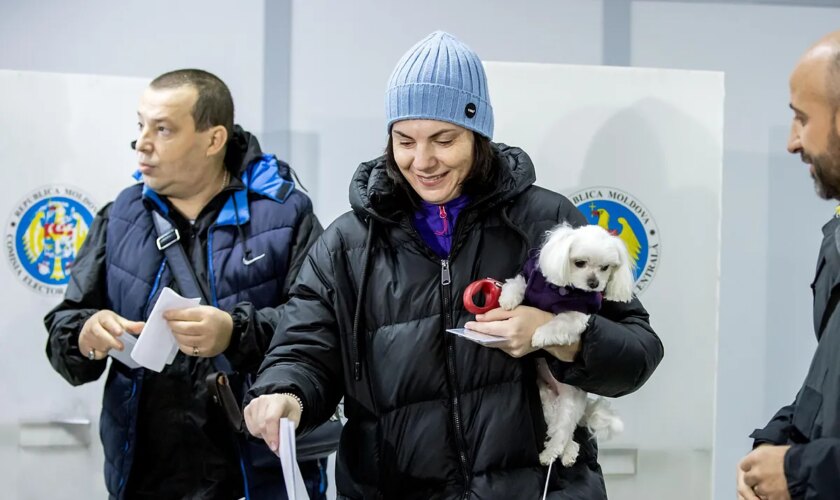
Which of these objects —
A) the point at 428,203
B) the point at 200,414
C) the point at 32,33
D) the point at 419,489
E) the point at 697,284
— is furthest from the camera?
the point at 32,33

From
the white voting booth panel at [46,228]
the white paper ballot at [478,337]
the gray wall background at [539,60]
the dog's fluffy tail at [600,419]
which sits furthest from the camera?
the gray wall background at [539,60]

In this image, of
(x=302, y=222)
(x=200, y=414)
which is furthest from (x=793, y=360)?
(x=200, y=414)

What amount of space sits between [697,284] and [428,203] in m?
1.53

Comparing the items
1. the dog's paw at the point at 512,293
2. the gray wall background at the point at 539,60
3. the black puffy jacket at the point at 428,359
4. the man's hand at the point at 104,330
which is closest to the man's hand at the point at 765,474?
the black puffy jacket at the point at 428,359

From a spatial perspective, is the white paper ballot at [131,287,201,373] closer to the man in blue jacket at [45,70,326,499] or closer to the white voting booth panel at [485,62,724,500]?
the man in blue jacket at [45,70,326,499]

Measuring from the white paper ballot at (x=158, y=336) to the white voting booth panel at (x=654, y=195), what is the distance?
4.21ft

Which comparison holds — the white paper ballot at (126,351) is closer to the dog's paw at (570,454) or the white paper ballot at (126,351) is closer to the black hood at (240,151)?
the black hood at (240,151)

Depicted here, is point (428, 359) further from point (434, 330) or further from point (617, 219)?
point (617, 219)

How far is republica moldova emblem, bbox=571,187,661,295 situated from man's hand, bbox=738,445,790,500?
1575mm

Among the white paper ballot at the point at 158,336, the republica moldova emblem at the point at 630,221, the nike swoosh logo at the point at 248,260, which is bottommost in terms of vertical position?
the white paper ballot at the point at 158,336

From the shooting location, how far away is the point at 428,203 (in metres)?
2.03

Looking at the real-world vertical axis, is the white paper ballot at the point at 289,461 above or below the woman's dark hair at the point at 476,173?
below

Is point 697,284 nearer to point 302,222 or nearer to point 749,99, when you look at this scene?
point 749,99

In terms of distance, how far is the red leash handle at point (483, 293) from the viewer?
72.1 inches
